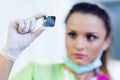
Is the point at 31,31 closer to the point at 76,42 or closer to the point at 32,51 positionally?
the point at 32,51

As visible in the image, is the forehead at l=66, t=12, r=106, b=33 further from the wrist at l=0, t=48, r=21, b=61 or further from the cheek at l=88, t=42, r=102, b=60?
the wrist at l=0, t=48, r=21, b=61

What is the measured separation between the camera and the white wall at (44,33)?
1004 millimetres

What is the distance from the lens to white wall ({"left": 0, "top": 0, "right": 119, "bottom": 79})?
3.29 feet

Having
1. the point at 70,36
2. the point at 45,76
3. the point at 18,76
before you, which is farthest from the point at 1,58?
the point at 70,36

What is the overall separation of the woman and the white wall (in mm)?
29

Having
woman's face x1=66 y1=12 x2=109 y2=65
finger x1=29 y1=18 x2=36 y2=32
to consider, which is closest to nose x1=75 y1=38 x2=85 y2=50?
woman's face x1=66 y1=12 x2=109 y2=65

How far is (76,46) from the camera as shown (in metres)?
0.93

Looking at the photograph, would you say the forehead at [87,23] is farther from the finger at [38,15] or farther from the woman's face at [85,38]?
the finger at [38,15]

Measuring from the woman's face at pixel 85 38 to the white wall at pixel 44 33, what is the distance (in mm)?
59

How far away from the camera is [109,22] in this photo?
3.11 ft

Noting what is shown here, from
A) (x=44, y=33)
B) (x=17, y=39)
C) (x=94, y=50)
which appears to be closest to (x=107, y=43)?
(x=94, y=50)

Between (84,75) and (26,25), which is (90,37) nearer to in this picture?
(84,75)

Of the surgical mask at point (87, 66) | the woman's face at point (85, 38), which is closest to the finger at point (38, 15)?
the woman's face at point (85, 38)

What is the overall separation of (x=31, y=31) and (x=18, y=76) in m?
0.20
